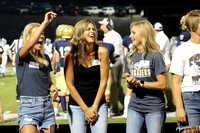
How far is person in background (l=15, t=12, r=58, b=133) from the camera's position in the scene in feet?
10.5

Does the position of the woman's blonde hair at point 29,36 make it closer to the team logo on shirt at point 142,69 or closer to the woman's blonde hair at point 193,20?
the team logo on shirt at point 142,69

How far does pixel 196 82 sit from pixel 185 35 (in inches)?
109

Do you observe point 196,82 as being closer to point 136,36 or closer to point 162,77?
point 162,77

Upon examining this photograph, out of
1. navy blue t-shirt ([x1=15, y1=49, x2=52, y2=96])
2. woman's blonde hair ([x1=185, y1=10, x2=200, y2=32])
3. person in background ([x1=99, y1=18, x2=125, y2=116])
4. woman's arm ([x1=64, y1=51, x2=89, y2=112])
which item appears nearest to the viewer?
woman's blonde hair ([x1=185, y1=10, x2=200, y2=32])

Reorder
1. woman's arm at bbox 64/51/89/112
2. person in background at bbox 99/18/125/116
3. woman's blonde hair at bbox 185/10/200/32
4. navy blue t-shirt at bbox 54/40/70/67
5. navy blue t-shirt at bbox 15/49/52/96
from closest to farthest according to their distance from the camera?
woman's blonde hair at bbox 185/10/200/32
woman's arm at bbox 64/51/89/112
navy blue t-shirt at bbox 15/49/52/96
navy blue t-shirt at bbox 54/40/70/67
person in background at bbox 99/18/125/116

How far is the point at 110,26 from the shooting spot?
7203 mm

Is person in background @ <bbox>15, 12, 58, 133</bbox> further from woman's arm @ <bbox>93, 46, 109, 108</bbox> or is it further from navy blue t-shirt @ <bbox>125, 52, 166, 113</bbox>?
navy blue t-shirt @ <bbox>125, 52, 166, 113</bbox>

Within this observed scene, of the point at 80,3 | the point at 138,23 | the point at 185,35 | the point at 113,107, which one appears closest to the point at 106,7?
the point at 80,3

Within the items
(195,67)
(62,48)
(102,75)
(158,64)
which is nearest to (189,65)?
(195,67)

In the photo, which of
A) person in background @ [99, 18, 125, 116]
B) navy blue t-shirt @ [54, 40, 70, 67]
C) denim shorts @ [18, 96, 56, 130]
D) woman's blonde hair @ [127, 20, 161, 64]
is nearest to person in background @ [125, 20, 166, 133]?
woman's blonde hair @ [127, 20, 161, 64]

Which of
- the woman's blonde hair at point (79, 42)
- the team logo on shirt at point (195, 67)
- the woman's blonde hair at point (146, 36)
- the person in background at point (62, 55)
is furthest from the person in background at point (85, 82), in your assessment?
the person in background at point (62, 55)

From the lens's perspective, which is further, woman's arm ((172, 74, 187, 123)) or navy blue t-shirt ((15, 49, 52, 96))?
navy blue t-shirt ((15, 49, 52, 96))

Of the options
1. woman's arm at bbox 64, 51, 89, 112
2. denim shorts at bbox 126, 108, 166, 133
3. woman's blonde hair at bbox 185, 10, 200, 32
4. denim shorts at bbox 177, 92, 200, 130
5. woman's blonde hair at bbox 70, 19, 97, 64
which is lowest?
denim shorts at bbox 126, 108, 166, 133

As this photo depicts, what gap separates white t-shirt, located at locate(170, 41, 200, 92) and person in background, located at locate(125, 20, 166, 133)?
0.17m
